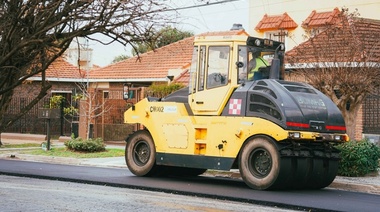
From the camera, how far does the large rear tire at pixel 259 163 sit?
1451 cm

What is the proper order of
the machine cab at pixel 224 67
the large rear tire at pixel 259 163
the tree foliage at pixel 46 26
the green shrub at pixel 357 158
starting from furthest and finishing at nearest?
the green shrub at pixel 357 158, the machine cab at pixel 224 67, the large rear tire at pixel 259 163, the tree foliage at pixel 46 26

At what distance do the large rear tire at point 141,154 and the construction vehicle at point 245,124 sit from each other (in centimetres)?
3

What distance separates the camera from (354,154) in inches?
666

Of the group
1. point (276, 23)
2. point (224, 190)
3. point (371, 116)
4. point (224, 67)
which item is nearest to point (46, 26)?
point (224, 190)

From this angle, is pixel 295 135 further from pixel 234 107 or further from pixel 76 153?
pixel 76 153

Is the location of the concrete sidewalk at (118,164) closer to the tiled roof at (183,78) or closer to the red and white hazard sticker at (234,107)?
the red and white hazard sticker at (234,107)

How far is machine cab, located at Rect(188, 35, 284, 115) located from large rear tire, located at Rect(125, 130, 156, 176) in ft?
5.13

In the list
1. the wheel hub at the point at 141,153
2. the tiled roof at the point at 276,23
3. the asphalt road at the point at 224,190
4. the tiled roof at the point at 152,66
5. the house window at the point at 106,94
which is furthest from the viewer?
the tiled roof at the point at 152,66

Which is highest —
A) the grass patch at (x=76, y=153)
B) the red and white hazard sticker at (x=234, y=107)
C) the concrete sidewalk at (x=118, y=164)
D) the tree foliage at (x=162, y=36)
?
the tree foliage at (x=162, y=36)

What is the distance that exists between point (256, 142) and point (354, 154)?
10.6 ft

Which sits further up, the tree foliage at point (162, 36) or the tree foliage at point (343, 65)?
the tree foliage at point (343, 65)

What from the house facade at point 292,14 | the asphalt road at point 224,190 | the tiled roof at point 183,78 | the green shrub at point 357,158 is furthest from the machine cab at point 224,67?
the house facade at point 292,14

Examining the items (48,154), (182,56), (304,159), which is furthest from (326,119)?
(182,56)

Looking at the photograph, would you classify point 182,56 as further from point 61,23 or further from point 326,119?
point 61,23
